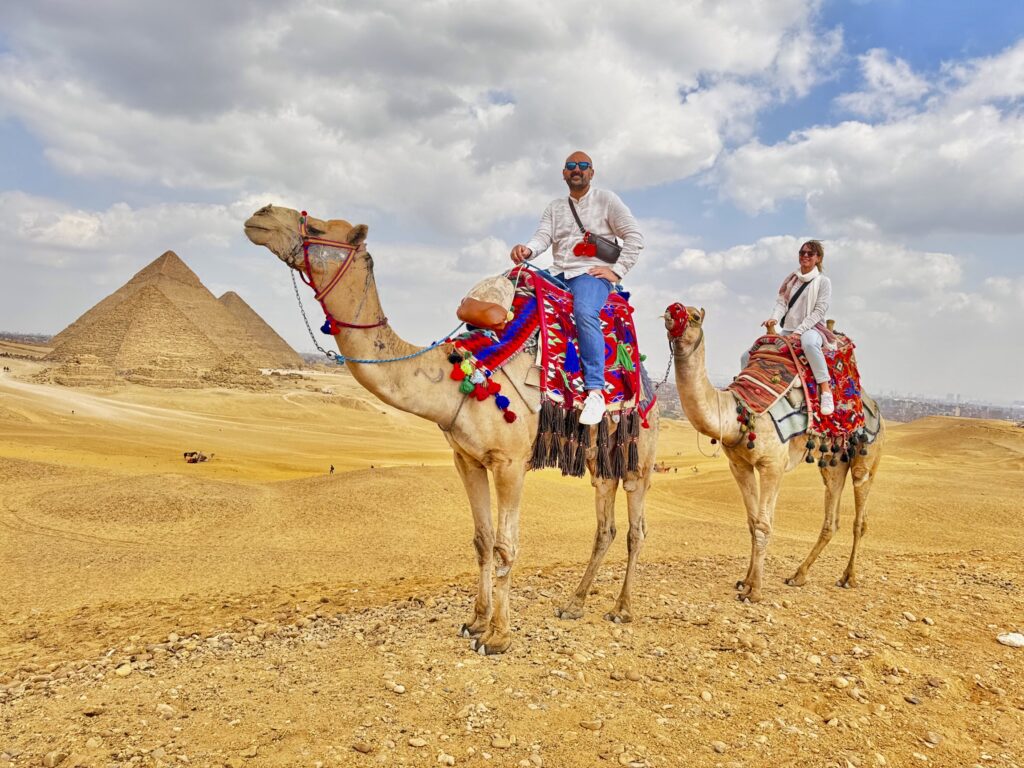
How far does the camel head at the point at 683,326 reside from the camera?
5.52m

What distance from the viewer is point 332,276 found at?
12.4 ft

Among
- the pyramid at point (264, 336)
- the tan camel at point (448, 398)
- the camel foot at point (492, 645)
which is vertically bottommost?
the camel foot at point (492, 645)

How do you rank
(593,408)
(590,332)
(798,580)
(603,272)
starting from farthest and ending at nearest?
(798,580), (603,272), (590,332), (593,408)

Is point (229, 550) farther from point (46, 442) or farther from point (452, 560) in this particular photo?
point (46, 442)

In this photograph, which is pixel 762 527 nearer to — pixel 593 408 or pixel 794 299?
pixel 794 299

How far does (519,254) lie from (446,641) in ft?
9.47

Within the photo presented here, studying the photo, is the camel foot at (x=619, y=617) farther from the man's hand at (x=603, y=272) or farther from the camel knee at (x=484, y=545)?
the man's hand at (x=603, y=272)

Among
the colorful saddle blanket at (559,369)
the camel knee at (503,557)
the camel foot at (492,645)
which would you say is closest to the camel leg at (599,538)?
the colorful saddle blanket at (559,369)

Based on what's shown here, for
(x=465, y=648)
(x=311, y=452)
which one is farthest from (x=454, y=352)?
(x=311, y=452)

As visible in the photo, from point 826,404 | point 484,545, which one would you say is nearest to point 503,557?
point 484,545

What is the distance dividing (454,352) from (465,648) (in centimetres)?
205

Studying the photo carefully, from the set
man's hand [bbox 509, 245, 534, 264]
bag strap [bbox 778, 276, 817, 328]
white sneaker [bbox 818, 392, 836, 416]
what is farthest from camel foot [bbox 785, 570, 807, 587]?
man's hand [bbox 509, 245, 534, 264]

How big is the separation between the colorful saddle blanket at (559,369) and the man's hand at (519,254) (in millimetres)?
179

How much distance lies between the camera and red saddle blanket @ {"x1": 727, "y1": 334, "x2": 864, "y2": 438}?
20.6 feet
